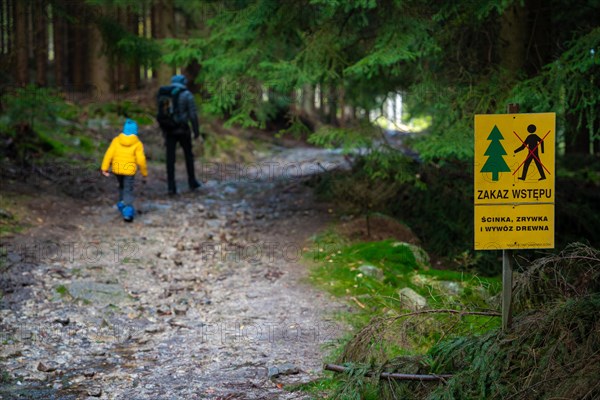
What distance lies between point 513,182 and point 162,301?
17.0ft

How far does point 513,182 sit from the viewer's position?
4223 mm

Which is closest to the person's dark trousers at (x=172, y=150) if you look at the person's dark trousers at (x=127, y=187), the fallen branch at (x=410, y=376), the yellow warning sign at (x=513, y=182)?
the person's dark trousers at (x=127, y=187)

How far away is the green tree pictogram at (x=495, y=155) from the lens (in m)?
4.21

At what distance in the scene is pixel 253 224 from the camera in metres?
11.5

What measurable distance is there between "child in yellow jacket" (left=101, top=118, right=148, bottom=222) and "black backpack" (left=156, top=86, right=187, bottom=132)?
1815mm

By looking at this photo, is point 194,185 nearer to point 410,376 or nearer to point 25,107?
point 25,107

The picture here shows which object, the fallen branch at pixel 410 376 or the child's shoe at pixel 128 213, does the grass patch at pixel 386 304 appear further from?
the child's shoe at pixel 128 213

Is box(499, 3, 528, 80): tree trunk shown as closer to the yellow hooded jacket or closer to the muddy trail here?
the muddy trail

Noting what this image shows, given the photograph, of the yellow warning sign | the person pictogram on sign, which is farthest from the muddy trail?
the person pictogram on sign

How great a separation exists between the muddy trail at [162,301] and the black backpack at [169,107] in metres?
1.57

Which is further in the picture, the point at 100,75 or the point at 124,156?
the point at 100,75

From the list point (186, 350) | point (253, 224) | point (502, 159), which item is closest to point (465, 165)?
point (253, 224)

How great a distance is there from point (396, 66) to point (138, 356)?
5.86 m

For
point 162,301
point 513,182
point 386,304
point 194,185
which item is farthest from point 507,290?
point 194,185
